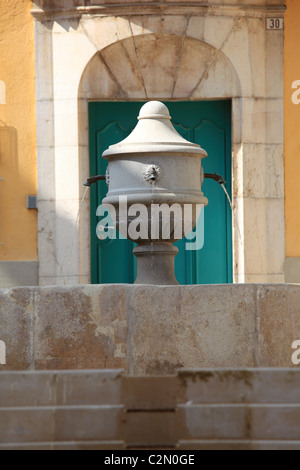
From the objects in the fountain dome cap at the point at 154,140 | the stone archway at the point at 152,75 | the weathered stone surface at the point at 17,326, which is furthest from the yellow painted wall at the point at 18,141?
the weathered stone surface at the point at 17,326

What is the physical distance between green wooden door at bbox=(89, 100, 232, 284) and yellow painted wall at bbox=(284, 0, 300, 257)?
2.27 ft

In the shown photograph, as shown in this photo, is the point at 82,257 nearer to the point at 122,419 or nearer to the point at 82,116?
the point at 82,116

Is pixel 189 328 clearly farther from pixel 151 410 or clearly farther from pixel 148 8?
pixel 148 8

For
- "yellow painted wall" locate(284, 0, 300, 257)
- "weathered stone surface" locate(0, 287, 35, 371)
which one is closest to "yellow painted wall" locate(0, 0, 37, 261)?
"yellow painted wall" locate(284, 0, 300, 257)

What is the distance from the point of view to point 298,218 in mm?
11984

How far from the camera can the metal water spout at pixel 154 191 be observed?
8.50m

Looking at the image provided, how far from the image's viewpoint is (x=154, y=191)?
8477 mm

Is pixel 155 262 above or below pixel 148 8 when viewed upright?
below

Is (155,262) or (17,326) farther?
(155,262)

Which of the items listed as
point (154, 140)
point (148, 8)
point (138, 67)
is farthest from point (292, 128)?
point (154, 140)

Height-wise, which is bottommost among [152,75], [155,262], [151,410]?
[151,410]

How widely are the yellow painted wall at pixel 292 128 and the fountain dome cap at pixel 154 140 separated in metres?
3.37

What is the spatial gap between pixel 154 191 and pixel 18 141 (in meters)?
3.83

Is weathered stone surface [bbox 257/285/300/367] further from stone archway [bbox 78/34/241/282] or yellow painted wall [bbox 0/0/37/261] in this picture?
yellow painted wall [bbox 0/0/37/261]
